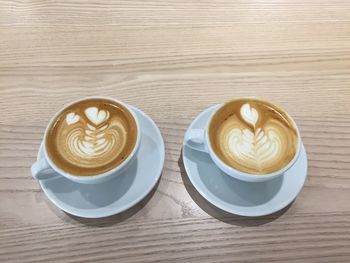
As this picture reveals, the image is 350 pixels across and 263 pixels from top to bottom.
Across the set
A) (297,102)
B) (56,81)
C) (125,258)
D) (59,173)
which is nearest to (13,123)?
(56,81)

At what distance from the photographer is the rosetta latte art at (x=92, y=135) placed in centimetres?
64

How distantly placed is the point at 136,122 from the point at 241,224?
0.29 meters

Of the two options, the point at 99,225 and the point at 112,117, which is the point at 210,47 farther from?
the point at 99,225

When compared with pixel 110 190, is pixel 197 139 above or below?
above

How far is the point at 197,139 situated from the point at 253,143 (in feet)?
0.35

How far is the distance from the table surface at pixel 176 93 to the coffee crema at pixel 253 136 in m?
0.12

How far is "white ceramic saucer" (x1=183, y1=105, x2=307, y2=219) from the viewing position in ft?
2.14

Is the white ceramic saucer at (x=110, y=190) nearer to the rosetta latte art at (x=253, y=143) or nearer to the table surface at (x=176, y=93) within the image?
the table surface at (x=176, y=93)

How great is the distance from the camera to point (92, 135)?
0.66 m

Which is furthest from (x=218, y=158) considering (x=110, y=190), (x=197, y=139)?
(x=110, y=190)

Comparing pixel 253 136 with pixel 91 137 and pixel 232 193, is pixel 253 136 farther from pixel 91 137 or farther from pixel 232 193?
pixel 91 137

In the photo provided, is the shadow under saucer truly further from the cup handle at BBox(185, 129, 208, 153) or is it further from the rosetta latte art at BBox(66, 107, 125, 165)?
the rosetta latte art at BBox(66, 107, 125, 165)

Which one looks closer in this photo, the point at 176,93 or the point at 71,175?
the point at 71,175

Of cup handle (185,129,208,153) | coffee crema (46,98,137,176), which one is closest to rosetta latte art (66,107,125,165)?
coffee crema (46,98,137,176)
